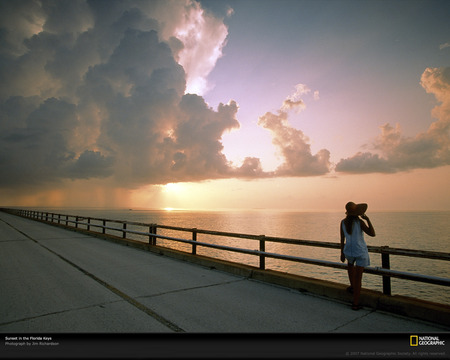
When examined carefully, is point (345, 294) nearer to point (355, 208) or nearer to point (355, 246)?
point (355, 246)

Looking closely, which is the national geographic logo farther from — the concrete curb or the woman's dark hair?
the woman's dark hair

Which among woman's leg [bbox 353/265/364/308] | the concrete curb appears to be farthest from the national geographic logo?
woman's leg [bbox 353/265/364/308]

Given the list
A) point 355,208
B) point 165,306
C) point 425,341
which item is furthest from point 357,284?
point 165,306

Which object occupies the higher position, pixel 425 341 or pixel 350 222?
pixel 350 222

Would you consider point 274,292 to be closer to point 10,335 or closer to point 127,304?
point 127,304

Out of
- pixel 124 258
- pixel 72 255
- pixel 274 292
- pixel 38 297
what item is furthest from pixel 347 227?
pixel 72 255

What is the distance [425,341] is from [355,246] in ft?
5.35

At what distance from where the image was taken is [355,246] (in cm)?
481

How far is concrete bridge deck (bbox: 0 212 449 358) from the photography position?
12.9ft

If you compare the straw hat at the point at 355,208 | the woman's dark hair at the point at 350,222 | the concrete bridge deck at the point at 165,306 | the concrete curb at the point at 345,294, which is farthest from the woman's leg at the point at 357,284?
the straw hat at the point at 355,208

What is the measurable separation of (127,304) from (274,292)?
311 centimetres

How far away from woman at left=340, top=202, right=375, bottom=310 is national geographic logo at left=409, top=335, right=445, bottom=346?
1.12 meters

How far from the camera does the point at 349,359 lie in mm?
3232

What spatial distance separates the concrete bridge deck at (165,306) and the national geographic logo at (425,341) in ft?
0.92
